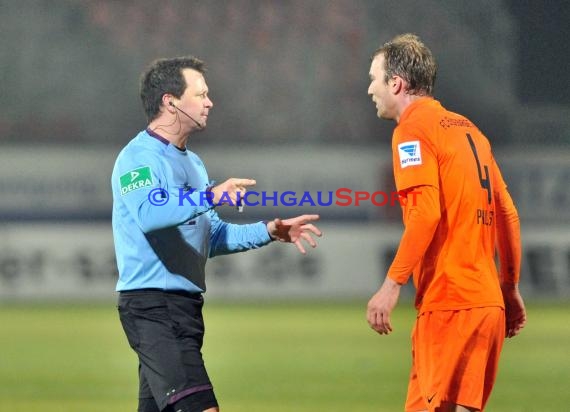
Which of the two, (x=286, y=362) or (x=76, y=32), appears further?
(x=76, y=32)

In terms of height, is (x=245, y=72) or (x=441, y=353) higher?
(x=245, y=72)

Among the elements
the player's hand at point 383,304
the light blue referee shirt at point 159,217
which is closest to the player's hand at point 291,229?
the light blue referee shirt at point 159,217

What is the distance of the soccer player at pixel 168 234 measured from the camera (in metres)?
4.25

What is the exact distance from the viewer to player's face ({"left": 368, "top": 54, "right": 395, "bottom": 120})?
13.4 ft

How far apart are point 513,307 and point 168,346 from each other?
137cm

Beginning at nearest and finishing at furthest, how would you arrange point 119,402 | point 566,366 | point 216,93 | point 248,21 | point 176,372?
point 176,372, point 119,402, point 566,366, point 216,93, point 248,21

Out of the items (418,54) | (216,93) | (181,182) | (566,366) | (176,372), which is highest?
(216,93)

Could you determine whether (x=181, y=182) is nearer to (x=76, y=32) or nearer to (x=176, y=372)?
(x=176, y=372)

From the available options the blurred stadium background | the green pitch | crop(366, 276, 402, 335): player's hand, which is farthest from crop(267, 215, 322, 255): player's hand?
the blurred stadium background

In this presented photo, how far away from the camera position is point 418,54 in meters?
4.02

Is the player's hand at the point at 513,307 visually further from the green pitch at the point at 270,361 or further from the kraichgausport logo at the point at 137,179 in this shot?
the green pitch at the point at 270,361

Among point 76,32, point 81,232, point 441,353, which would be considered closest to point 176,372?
point 441,353

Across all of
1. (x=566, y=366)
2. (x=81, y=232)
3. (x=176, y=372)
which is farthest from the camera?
(x=81, y=232)

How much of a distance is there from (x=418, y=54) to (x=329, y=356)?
23.2 feet
